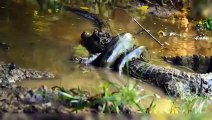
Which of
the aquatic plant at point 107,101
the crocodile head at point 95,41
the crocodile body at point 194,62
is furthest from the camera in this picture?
the crocodile head at point 95,41

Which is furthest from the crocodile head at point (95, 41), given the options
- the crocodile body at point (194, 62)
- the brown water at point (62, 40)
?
the crocodile body at point (194, 62)

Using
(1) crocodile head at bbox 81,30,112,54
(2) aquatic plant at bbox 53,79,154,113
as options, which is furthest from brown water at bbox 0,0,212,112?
(2) aquatic plant at bbox 53,79,154,113

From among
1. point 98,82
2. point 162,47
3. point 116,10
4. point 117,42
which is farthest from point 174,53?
point 116,10

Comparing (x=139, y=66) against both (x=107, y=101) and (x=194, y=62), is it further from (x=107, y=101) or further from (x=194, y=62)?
(x=107, y=101)

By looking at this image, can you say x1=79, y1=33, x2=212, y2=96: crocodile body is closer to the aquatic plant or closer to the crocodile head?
the crocodile head

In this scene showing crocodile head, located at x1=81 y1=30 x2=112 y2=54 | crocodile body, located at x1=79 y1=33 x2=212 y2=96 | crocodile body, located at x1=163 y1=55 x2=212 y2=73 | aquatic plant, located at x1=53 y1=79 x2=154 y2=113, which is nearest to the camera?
aquatic plant, located at x1=53 y1=79 x2=154 y2=113

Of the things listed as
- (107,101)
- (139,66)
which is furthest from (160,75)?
(107,101)

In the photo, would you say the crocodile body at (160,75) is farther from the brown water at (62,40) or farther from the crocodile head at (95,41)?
the crocodile head at (95,41)
